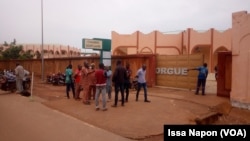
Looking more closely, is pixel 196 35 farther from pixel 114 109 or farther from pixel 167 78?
pixel 114 109

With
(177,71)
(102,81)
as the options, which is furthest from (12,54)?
(102,81)

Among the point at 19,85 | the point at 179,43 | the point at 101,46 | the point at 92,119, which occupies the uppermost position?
the point at 179,43

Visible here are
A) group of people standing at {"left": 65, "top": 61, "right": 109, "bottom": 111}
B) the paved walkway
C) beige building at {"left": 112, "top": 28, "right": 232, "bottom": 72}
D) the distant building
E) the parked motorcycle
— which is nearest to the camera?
the paved walkway

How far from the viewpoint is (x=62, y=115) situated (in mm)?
9484

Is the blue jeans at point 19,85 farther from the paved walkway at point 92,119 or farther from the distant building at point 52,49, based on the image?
the distant building at point 52,49

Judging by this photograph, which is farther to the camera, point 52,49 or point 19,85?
point 52,49

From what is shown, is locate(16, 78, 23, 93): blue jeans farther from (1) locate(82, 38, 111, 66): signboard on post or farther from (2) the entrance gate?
(2) the entrance gate

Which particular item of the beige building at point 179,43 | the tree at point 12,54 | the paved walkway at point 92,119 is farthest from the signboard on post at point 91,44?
the tree at point 12,54

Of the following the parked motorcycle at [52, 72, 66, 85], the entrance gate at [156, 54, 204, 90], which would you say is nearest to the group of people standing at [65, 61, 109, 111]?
the entrance gate at [156, 54, 204, 90]

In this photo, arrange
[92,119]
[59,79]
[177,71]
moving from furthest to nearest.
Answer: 1. [59,79]
2. [177,71]
3. [92,119]

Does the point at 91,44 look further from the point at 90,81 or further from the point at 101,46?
the point at 90,81

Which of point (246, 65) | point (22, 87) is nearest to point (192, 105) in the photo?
point (246, 65)

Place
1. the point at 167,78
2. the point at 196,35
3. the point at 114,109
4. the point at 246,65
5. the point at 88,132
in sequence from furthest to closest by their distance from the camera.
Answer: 1. the point at 196,35
2. the point at 167,78
3. the point at 246,65
4. the point at 114,109
5. the point at 88,132

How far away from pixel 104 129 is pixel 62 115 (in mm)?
2356
